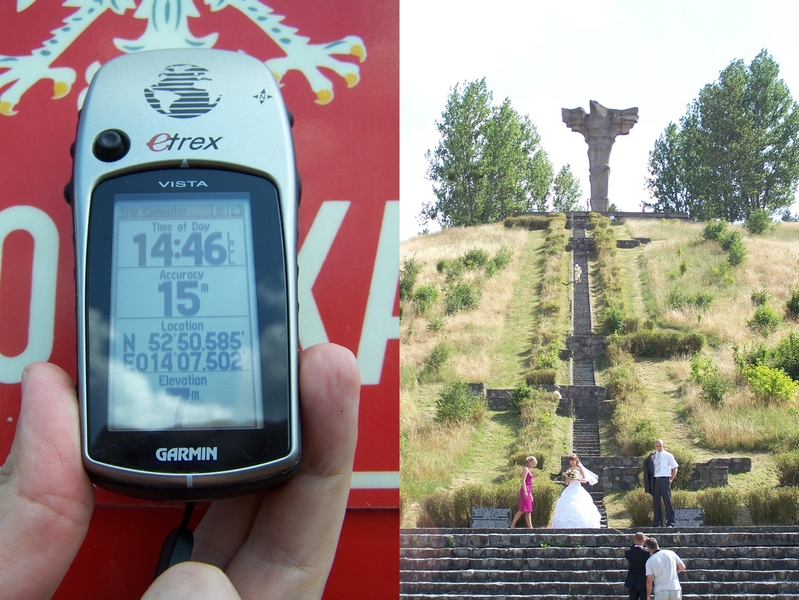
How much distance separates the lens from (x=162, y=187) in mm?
1690

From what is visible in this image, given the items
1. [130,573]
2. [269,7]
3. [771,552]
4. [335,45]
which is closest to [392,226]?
[335,45]

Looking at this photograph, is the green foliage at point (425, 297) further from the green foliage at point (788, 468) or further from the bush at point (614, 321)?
the green foliage at point (788, 468)

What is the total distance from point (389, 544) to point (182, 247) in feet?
2.18

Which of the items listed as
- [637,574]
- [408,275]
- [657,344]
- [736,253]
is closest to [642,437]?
[657,344]

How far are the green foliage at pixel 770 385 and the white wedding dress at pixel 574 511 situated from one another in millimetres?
8041

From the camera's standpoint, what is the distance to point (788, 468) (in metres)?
15.4

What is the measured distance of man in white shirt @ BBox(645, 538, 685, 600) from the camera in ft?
27.9

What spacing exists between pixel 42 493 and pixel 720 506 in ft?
43.2

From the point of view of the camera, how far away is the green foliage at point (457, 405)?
18641 millimetres

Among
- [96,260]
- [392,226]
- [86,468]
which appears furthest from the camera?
[392,226]

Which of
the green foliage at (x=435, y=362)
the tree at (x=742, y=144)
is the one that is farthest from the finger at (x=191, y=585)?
the tree at (x=742, y=144)

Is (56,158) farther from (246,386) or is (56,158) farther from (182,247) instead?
(246,386)

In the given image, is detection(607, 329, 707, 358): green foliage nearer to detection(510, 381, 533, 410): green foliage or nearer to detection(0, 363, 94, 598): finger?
detection(510, 381, 533, 410): green foliage

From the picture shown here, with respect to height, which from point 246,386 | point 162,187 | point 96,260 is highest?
point 162,187
